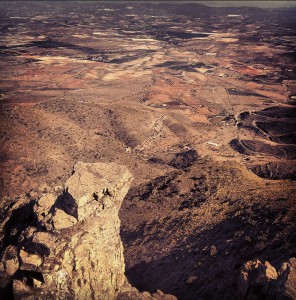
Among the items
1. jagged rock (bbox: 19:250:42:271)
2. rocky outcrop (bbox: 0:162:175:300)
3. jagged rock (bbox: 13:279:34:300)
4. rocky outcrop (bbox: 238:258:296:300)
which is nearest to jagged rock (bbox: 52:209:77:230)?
rocky outcrop (bbox: 0:162:175:300)

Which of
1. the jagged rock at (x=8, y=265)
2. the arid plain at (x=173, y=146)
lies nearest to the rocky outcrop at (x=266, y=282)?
the arid plain at (x=173, y=146)

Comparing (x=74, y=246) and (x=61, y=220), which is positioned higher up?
(x=61, y=220)

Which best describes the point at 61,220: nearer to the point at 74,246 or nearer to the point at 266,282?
the point at 74,246

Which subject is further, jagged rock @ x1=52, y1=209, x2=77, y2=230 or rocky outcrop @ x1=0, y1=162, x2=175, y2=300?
jagged rock @ x1=52, y1=209, x2=77, y2=230

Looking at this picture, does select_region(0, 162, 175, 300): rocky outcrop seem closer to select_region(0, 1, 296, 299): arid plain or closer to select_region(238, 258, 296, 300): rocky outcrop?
select_region(0, 1, 296, 299): arid plain

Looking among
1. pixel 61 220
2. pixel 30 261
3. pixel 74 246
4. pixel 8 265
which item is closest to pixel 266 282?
pixel 74 246

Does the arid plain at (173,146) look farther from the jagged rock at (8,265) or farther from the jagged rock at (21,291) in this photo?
the jagged rock at (8,265)
